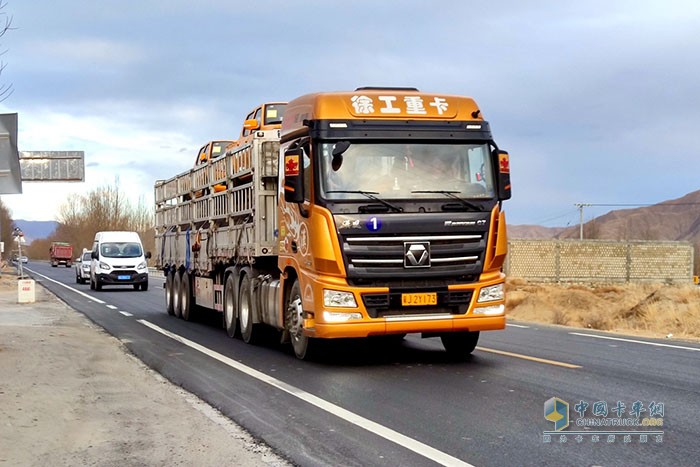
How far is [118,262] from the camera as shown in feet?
117

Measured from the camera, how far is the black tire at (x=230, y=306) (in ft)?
48.0

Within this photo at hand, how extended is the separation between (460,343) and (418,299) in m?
1.61

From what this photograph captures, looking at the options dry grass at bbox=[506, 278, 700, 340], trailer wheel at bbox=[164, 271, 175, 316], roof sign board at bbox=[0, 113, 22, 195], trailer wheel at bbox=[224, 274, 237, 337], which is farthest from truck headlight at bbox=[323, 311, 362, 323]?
trailer wheel at bbox=[164, 271, 175, 316]

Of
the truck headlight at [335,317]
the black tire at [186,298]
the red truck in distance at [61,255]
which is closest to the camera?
the truck headlight at [335,317]

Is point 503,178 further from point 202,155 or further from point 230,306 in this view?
point 202,155

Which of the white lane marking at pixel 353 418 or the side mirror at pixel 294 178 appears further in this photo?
the side mirror at pixel 294 178

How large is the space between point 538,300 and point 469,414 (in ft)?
59.2

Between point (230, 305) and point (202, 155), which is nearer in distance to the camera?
point (230, 305)

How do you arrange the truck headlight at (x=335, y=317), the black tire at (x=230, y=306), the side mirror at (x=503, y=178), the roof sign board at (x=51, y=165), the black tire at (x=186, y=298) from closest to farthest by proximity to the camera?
1. the truck headlight at (x=335, y=317)
2. the side mirror at (x=503, y=178)
3. the black tire at (x=230, y=306)
4. the black tire at (x=186, y=298)
5. the roof sign board at (x=51, y=165)

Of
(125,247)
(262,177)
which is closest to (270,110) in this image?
(262,177)

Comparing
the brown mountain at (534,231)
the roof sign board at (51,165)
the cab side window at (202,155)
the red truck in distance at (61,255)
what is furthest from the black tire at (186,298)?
the brown mountain at (534,231)

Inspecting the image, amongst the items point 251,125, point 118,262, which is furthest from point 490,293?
point 118,262

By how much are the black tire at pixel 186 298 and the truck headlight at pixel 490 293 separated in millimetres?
9858

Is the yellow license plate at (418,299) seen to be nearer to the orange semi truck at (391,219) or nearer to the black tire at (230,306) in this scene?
the orange semi truck at (391,219)
